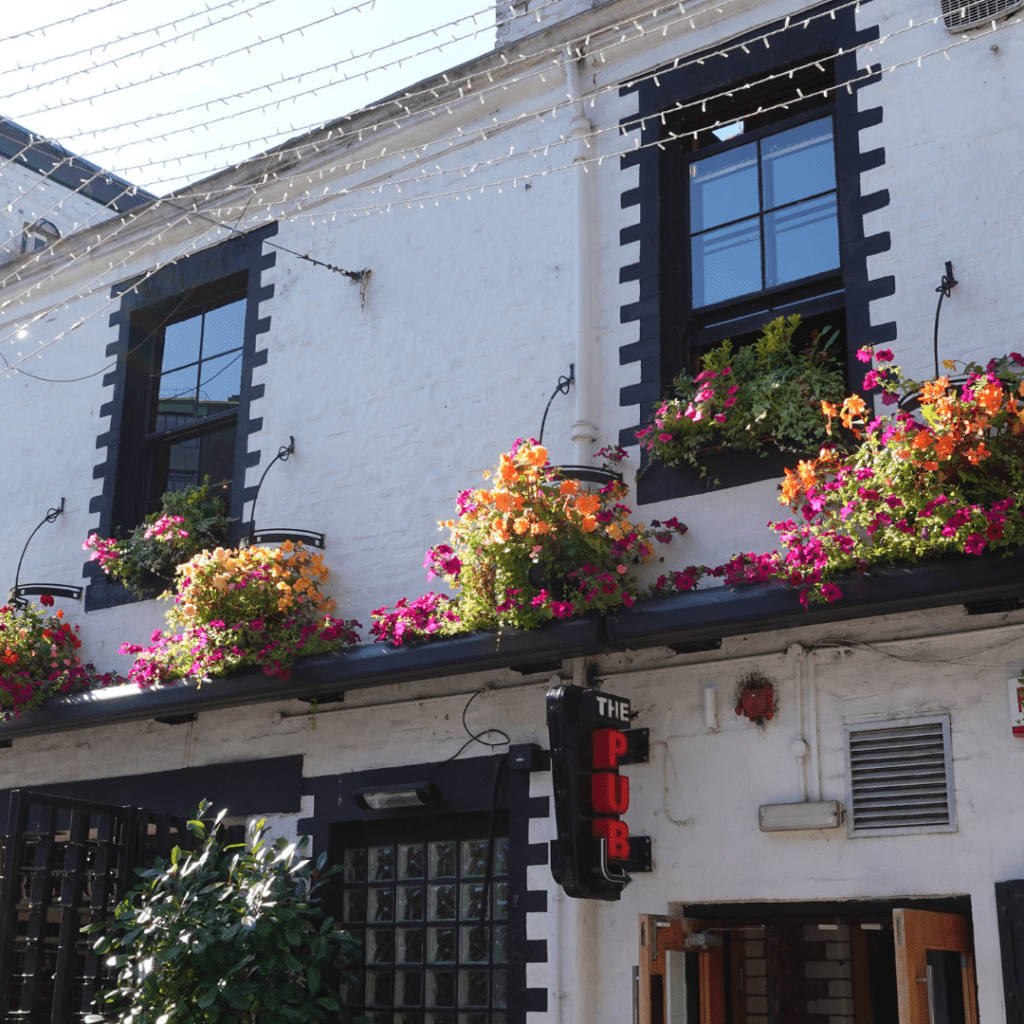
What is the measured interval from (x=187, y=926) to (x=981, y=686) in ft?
15.0

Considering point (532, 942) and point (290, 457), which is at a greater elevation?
point (290, 457)

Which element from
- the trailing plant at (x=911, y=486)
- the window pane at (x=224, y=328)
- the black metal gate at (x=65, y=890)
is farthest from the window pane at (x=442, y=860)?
the window pane at (x=224, y=328)

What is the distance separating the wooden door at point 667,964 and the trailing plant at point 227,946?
179 centimetres

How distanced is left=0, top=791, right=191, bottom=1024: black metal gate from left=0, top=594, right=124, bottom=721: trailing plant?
147cm

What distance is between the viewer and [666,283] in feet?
28.5

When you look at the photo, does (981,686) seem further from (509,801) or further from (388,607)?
(388,607)

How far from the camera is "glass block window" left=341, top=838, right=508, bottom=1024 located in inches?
315

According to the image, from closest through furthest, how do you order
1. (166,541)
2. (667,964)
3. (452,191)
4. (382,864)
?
(667,964)
(382,864)
(452,191)
(166,541)

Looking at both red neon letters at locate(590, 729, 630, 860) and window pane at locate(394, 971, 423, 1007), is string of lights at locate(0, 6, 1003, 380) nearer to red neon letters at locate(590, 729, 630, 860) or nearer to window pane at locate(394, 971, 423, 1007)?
red neon letters at locate(590, 729, 630, 860)

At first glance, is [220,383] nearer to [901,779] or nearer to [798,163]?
[798,163]

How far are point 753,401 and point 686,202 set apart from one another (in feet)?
6.46

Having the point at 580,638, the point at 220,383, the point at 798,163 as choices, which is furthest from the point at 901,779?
the point at 220,383

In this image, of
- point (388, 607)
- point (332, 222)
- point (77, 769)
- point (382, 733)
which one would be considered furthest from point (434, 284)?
point (77, 769)

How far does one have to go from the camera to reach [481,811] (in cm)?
820
